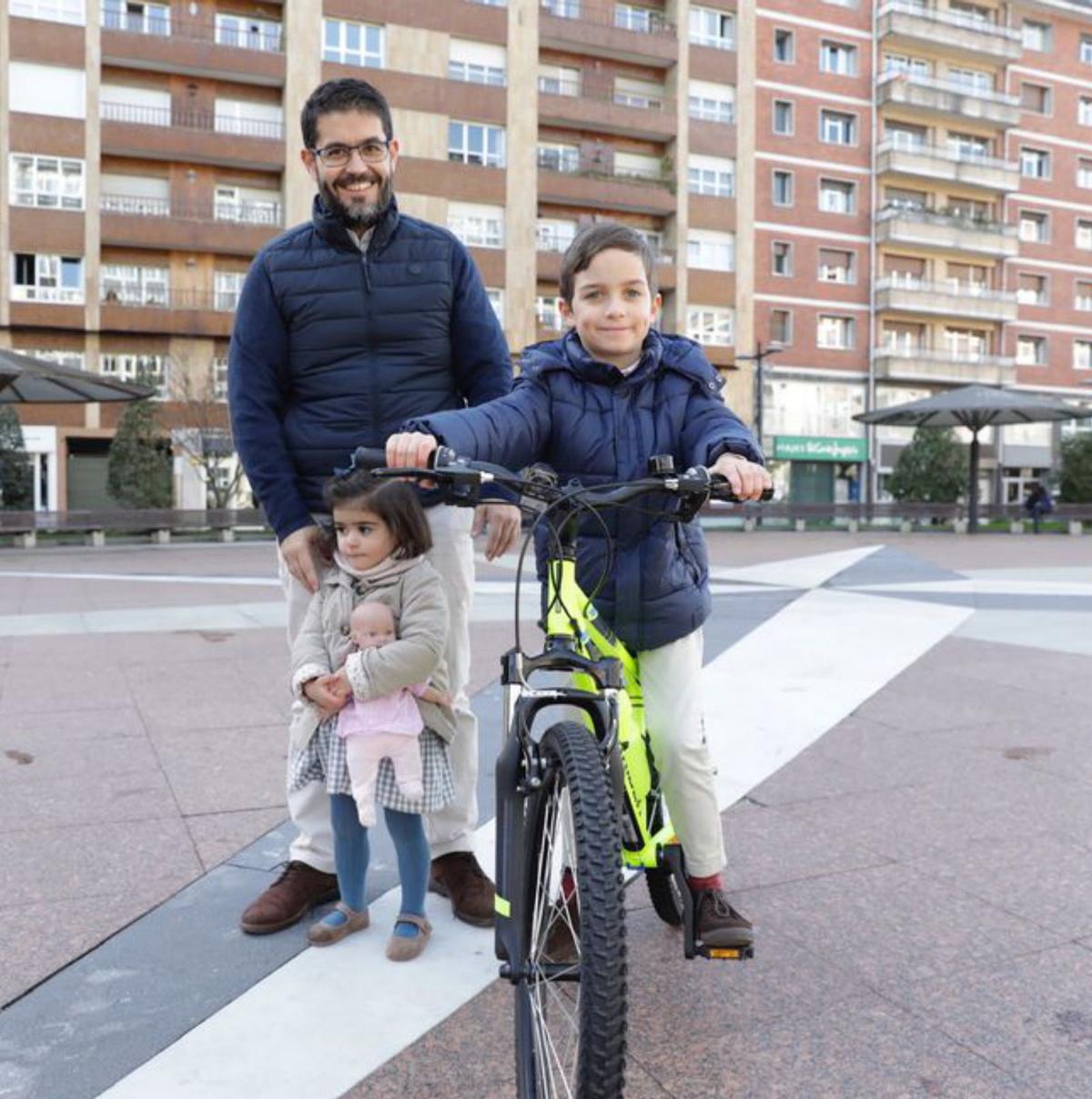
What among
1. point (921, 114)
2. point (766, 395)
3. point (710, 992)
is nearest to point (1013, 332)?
point (921, 114)

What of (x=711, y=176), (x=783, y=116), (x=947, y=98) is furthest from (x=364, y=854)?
(x=947, y=98)

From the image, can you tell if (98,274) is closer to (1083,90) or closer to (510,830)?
(510,830)

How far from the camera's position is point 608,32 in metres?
37.4

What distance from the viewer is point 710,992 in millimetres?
2436

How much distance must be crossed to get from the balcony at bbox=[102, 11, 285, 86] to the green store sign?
2131cm

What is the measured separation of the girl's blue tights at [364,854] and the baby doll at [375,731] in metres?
0.09

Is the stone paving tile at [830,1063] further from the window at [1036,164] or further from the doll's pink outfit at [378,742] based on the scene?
the window at [1036,164]

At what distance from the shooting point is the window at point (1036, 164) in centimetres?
4591

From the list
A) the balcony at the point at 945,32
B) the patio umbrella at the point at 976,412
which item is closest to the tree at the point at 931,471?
the patio umbrella at the point at 976,412

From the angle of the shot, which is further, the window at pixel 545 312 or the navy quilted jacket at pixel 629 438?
the window at pixel 545 312

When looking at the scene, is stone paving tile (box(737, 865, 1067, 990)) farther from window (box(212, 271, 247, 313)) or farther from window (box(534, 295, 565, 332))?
window (box(534, 295, 565, 332))

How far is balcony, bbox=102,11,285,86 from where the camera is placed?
32375 mm

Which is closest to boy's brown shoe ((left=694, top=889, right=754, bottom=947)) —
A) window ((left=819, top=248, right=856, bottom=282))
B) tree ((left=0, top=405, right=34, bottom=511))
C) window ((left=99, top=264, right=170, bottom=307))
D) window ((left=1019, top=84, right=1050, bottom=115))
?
tree ((left=0, top=405, right=34, bottom=511))

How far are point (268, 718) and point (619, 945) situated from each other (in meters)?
3.75
